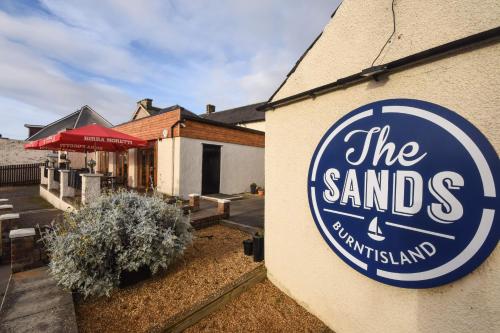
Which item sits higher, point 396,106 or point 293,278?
point 396,106

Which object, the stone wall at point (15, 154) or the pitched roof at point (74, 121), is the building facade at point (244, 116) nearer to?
the pitched roof at point (74, 121)

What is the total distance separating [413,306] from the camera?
232 centimetres

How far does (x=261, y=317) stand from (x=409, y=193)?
2592 mm

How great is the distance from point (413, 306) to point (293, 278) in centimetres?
175

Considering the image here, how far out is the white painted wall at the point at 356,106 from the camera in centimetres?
193

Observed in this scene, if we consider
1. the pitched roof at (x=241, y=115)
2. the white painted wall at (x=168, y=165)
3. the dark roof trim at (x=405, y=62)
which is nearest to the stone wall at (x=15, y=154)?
the pitched roof at (x=241, y=115)

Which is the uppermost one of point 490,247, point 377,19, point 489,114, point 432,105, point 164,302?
point 377,19

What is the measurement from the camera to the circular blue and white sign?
192cm

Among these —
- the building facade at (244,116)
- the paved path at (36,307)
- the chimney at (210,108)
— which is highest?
the chimney at (210,108)

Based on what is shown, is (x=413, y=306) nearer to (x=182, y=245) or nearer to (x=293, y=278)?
(x=293, y=278)

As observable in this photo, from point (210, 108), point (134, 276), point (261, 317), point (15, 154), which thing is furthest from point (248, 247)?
point (15, 154)

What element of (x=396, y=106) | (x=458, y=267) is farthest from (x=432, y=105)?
(x=458, y=267)

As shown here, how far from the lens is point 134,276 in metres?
3.75

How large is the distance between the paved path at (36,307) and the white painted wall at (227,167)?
6.51 m
